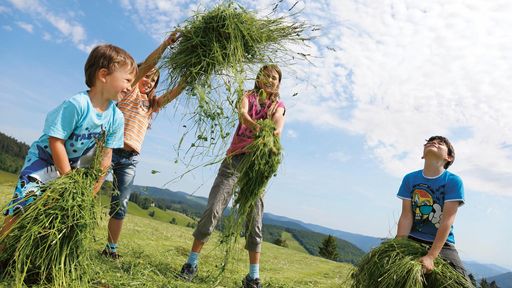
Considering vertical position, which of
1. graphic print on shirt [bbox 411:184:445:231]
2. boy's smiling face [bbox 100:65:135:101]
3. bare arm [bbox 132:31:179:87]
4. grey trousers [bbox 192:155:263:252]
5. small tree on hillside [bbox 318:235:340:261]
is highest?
bare arm [bbox 132:31:179:87]

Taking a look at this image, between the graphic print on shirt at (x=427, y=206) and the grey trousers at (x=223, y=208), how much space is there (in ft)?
5.78

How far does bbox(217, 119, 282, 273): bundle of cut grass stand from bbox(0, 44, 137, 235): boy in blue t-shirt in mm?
1277

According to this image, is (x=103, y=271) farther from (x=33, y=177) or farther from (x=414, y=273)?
(x=414, y=273)

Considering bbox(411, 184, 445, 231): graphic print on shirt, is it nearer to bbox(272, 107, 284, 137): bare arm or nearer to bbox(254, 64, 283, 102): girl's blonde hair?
bbox(272, 107, 284, 137): bare arm

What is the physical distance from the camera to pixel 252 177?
419cm

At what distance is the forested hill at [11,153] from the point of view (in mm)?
68938

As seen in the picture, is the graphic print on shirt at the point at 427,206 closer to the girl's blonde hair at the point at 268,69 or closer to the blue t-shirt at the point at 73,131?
the girl's blonde hair at the point at 268,69

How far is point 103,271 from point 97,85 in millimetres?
1620

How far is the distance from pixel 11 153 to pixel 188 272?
88.2 metres

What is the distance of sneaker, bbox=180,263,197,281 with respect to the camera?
4363mm

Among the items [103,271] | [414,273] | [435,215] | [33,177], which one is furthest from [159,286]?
[435,215]

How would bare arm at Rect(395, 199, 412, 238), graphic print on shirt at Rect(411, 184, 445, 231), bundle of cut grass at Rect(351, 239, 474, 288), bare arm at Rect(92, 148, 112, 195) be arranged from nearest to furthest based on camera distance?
bare arm at Rect(92, 148, 112, 195) → bundle of cut grass at Rect(351, 239, 474, 288) → graphic print on shirt at Rect(411, 184, 445, 231) → bare arm at Rect(395, 199, 412, 238)

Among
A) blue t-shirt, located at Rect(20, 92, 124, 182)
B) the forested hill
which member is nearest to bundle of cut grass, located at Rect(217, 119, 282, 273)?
blue t-shirt, located at Rect(20, 92, 124, 182)

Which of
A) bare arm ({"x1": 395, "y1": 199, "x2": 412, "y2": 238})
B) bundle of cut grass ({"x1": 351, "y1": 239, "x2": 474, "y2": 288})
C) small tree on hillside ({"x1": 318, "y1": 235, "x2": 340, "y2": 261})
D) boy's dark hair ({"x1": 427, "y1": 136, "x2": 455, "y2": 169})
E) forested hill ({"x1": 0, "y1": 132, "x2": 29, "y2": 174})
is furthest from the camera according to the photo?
forested hill ({"x1": 0, "y1": 132, "x2": 29, "y2": 174})
